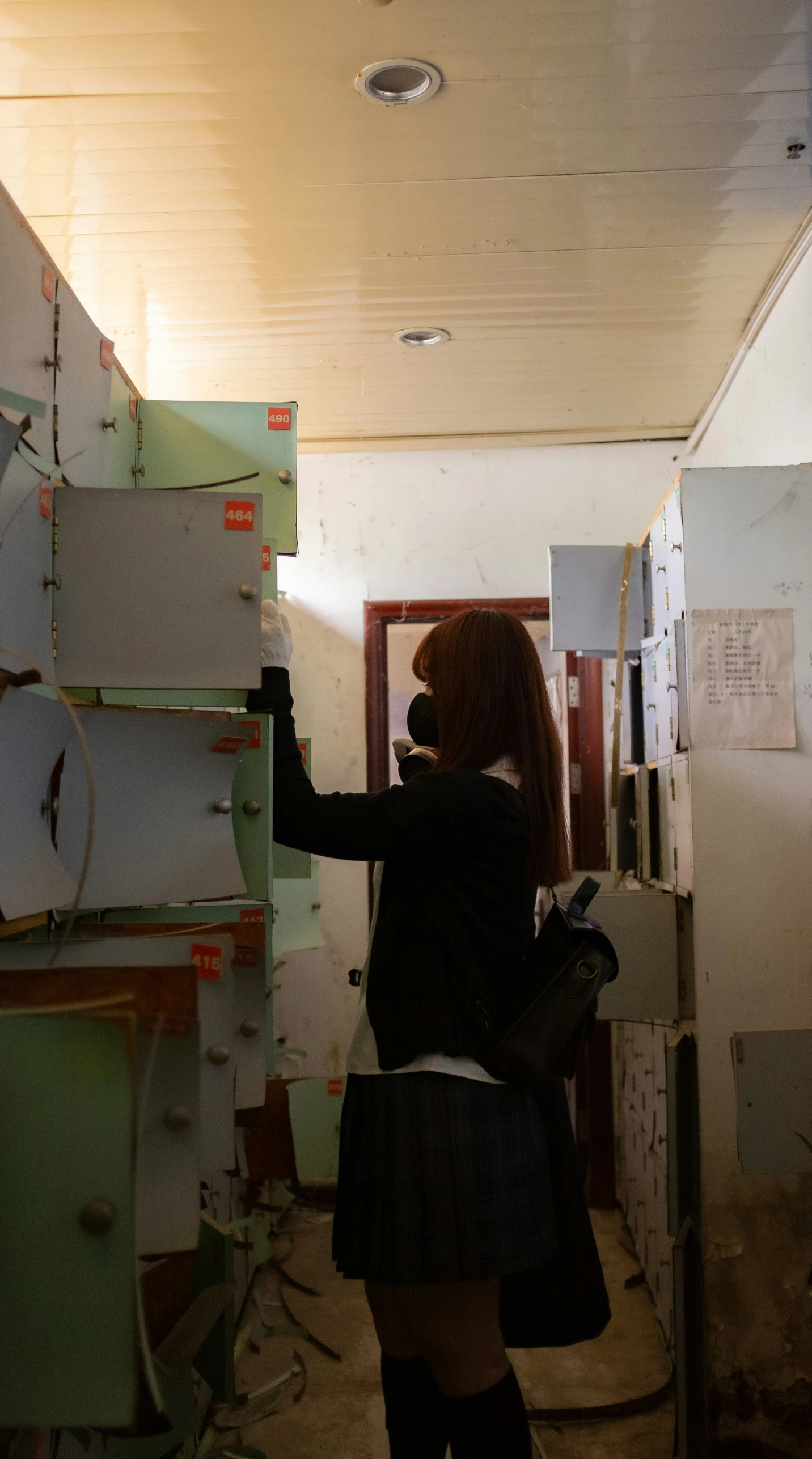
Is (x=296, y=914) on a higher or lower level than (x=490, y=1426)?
higher

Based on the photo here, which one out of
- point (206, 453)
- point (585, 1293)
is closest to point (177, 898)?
point (585, 1293)

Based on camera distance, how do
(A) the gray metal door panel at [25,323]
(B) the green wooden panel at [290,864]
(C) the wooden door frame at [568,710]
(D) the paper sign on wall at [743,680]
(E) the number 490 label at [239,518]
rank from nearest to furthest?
1. (A) the gray metal door panel at [25,323]
2. (E) the number 490 label at [239,518]
3. (D) the paper sign on wall at [743,680]
4. (B) the green wooden panel at [290,864]
5. (C) the wooden door frame at [568,710]

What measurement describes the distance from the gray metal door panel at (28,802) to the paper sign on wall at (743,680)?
4.29 ft

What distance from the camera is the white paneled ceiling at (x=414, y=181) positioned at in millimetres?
1716

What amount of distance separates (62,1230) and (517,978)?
0.70m

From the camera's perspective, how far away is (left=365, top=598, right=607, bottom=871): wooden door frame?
3594mm

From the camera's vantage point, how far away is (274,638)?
1.39 metres

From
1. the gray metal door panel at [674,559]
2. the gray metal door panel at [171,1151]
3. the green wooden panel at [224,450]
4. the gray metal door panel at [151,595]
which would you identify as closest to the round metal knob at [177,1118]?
the gray metal door panel at [171,1151]

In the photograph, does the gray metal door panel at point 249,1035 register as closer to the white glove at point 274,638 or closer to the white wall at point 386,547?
the white glove at point 274,638

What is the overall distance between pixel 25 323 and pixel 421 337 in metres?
1.81

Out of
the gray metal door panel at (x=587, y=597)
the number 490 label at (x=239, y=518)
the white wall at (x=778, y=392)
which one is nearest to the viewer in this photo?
the number 490 label at (x=239, y=518)

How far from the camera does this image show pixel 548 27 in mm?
1703

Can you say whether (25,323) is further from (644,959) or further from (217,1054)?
(644,959)

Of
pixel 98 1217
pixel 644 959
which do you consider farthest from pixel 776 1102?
pixel 98 1217
